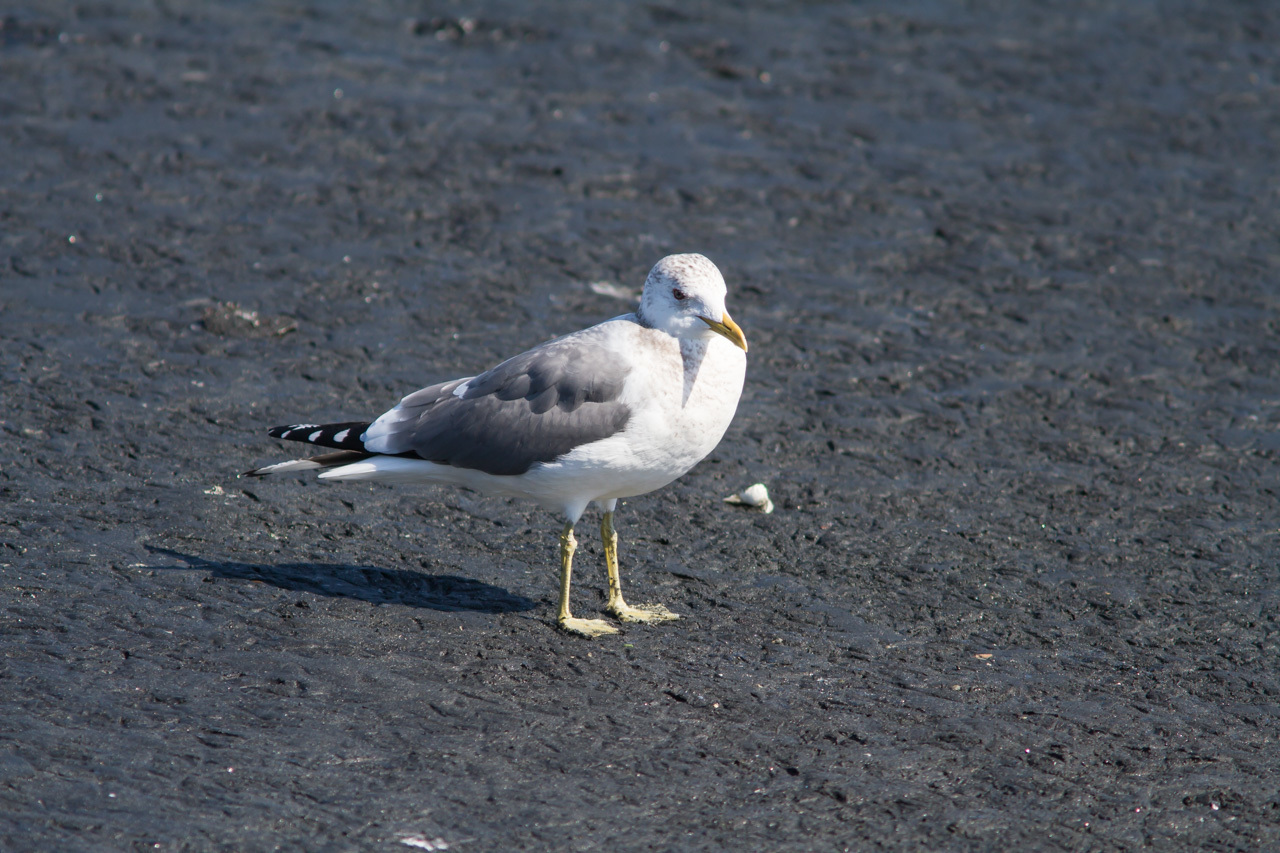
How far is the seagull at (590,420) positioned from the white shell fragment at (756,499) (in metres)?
1.06

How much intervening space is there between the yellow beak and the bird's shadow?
4.77 feet

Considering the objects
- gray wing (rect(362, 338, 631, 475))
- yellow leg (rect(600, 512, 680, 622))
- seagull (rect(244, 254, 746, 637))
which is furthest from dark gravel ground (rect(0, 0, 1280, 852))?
gray wing (rect(362, 338, 631, 475))

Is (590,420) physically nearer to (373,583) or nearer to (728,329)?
(728,329)

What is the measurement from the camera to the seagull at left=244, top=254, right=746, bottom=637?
5.15m

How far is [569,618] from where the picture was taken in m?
5.35

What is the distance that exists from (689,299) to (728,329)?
0.69 feet

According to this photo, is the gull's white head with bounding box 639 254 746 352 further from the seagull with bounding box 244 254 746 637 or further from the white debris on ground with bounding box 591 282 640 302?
the white debris on ground with bounding box 591 282 640 302

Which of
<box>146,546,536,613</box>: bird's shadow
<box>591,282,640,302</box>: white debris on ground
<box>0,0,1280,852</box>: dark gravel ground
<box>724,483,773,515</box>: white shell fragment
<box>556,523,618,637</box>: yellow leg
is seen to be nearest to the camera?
<box>0,0,1280,852</box>: dark gravel ground

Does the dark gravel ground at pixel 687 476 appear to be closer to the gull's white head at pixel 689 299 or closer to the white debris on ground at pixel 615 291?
the white debris on ground at pixel 615 291

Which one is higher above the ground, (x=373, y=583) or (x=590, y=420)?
(x=590, y=420)

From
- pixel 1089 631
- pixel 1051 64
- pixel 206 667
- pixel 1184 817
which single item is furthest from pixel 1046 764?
pixel 1051 64

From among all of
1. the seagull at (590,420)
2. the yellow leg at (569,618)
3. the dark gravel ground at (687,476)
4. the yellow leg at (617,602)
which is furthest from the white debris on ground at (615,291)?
the yellow leg at (569,618)

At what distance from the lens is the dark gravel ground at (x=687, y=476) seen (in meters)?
4.40

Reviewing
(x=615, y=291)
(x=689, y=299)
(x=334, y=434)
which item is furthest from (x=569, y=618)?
(x=615, y=291)
